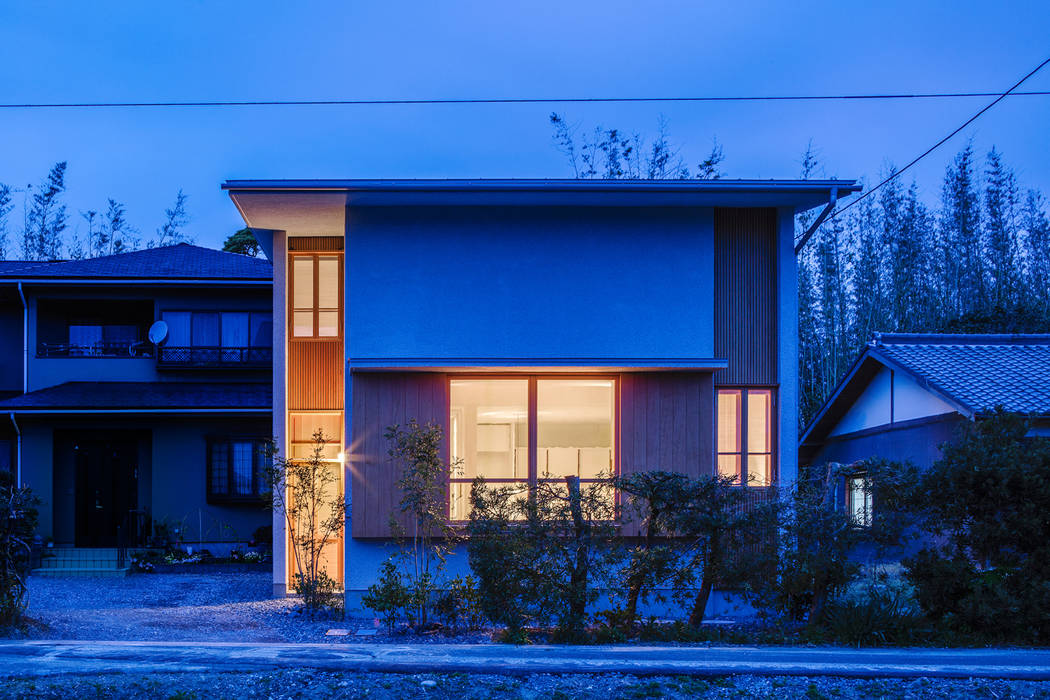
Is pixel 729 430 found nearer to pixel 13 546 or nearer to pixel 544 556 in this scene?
pixel 544 556

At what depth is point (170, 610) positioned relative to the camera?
12.6 meters

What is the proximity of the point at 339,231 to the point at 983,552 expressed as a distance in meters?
9.51

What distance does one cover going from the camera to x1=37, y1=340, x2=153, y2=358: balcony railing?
20.2 metres

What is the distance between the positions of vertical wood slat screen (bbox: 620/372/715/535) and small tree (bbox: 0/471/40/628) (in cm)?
704

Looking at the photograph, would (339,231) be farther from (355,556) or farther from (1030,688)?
(1030,688)

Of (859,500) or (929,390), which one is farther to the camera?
(929,390)

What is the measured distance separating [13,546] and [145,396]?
371 inches

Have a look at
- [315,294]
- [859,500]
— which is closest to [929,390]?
[859,500]

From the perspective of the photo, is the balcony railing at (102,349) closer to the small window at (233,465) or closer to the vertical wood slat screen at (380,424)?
the small window at (233,465)

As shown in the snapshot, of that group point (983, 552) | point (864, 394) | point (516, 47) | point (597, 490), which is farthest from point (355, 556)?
point (864, 394)

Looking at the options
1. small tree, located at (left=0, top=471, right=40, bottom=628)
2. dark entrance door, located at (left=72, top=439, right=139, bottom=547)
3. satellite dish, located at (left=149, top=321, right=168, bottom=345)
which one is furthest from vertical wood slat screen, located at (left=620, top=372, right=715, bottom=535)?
dark entrance door, located at (left=72, top=439, right=139, bottom=547)

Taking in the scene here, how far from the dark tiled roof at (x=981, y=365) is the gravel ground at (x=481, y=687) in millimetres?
8762

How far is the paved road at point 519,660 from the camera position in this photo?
262 inches

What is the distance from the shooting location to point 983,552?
29.1 feet
